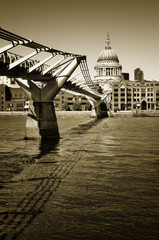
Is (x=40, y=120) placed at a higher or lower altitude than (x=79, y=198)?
higher

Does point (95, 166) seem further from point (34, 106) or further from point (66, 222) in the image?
point (34, 106)

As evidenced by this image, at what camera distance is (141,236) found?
1097 cm

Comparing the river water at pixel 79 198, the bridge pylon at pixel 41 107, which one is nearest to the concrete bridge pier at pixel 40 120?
the bridge pylon at pixel 41 107

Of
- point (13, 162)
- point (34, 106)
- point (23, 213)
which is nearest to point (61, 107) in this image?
point (34, 106)

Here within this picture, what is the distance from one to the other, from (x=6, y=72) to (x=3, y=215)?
68.7 ft

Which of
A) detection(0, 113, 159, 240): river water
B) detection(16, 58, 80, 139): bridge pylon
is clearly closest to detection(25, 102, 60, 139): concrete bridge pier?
detection(16, 58, 80, 139): bridge pylon

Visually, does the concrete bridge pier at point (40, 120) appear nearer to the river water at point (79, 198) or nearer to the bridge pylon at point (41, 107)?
the bridge pylon at point (41, 107)

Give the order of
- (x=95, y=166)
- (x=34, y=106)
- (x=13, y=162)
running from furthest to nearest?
(x=34, y=106) → (x=13, y=162) → (x=95, y=166)

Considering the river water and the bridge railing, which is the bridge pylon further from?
the river water

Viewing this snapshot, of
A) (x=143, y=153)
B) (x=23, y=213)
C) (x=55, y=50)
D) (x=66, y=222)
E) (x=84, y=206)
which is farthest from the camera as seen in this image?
(x=55, y=50)

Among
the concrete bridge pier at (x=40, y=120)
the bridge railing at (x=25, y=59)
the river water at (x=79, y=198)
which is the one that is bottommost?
the river water at (x=79, y=198)

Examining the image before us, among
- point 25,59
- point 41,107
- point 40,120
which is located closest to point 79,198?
point 25,59

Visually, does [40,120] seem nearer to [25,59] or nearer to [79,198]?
[25,59]

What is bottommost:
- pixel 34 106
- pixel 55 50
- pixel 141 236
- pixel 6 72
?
pixel 141 236
